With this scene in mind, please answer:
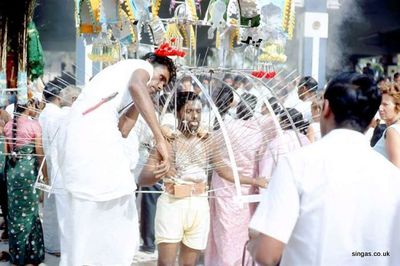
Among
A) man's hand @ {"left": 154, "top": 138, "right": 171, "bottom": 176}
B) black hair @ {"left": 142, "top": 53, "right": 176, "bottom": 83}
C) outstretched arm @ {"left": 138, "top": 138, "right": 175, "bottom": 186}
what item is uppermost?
black hair @ {"left": 142, "top": 53, "right": 176, "bottom": 83}

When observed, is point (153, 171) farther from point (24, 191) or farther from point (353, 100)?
point (24, 191)

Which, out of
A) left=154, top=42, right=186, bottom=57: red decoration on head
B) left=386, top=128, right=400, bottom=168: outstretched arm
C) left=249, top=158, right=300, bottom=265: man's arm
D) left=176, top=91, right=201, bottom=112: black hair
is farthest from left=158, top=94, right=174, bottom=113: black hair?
left=249, top=158, right=300, bottom=265: man's arm

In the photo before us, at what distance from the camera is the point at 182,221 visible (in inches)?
143

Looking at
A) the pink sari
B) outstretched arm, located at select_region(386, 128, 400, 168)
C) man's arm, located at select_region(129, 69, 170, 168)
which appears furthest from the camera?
the pink sari

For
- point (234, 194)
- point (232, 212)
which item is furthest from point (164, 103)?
point (232, 212)

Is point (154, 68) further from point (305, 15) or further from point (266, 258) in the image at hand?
point (305, 15)

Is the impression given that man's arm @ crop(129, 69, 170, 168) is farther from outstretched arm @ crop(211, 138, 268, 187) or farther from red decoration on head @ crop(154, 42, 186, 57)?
outstretched arm @ crop(211, 138, 268, 187)

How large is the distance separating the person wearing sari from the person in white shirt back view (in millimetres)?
3186

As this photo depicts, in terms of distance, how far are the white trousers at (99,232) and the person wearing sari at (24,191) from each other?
1.73 meters

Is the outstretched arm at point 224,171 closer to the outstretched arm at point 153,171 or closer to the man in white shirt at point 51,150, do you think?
the outstretched arm at point 153,171

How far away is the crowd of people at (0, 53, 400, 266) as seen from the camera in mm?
1743

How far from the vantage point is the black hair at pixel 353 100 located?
1805 millimetres

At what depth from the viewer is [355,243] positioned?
5.81ft

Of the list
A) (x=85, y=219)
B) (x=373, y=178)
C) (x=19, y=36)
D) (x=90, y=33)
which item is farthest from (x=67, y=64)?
(x=373, y=178)
